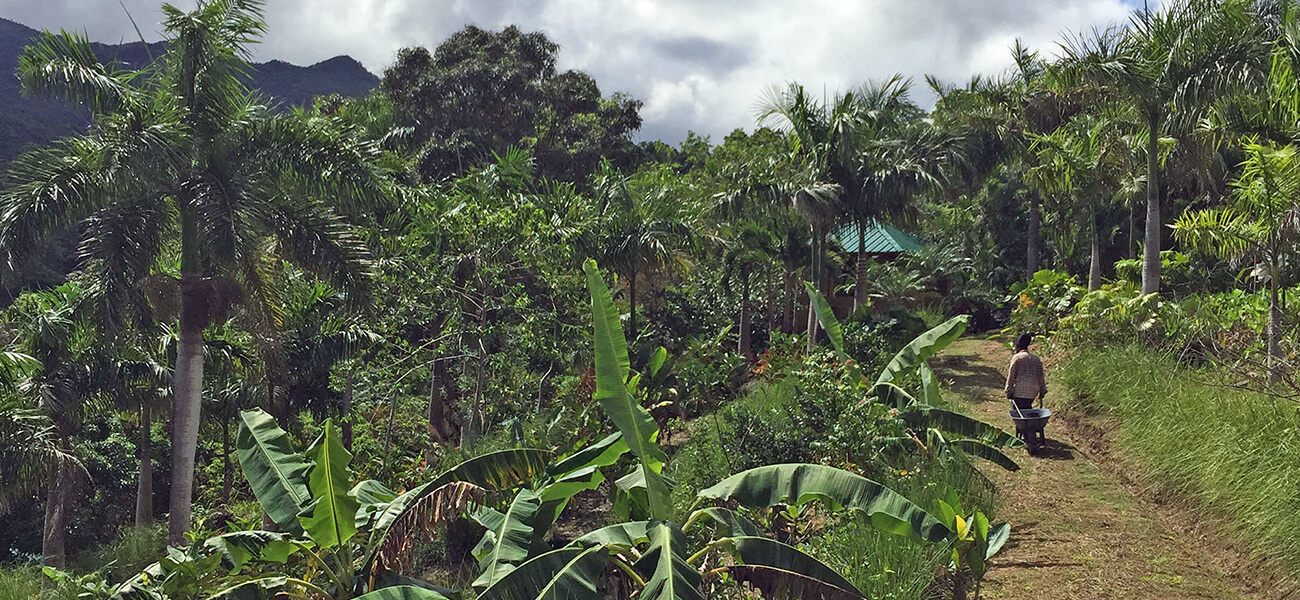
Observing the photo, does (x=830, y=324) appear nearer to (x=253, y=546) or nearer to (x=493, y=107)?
(x=253, y=546)

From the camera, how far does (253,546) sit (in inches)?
265

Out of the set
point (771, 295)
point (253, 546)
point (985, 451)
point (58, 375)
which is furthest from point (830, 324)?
point (58, 375)

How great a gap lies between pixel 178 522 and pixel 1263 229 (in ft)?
49.7

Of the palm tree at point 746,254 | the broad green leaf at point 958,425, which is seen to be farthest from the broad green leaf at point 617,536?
the palm tree at point 746,254

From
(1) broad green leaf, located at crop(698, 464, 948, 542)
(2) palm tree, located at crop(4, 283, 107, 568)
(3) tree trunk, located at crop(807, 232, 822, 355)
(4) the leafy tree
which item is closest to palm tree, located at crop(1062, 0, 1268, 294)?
(3) tree trunk, located at crop(807, 232, 822, 355)

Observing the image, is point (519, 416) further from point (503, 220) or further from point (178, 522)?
point (178, 522)

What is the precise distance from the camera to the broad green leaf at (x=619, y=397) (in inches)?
221

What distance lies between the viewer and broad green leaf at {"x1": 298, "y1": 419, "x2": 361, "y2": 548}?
605 centimetres

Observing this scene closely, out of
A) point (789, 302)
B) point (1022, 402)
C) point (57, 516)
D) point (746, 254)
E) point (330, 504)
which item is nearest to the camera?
point (330, 504)

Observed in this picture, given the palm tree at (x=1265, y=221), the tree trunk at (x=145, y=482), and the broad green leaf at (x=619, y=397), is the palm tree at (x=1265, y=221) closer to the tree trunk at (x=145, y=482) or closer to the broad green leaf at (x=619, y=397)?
the broad green leaf at (x=619, y=397)

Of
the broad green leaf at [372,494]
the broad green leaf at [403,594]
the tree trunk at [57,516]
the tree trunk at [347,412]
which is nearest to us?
the broad green leaf at [403,594]

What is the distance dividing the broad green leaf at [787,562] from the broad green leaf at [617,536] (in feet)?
1.66

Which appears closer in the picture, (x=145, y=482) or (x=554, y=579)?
(x=554, y=579)

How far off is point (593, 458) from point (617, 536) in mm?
1060
